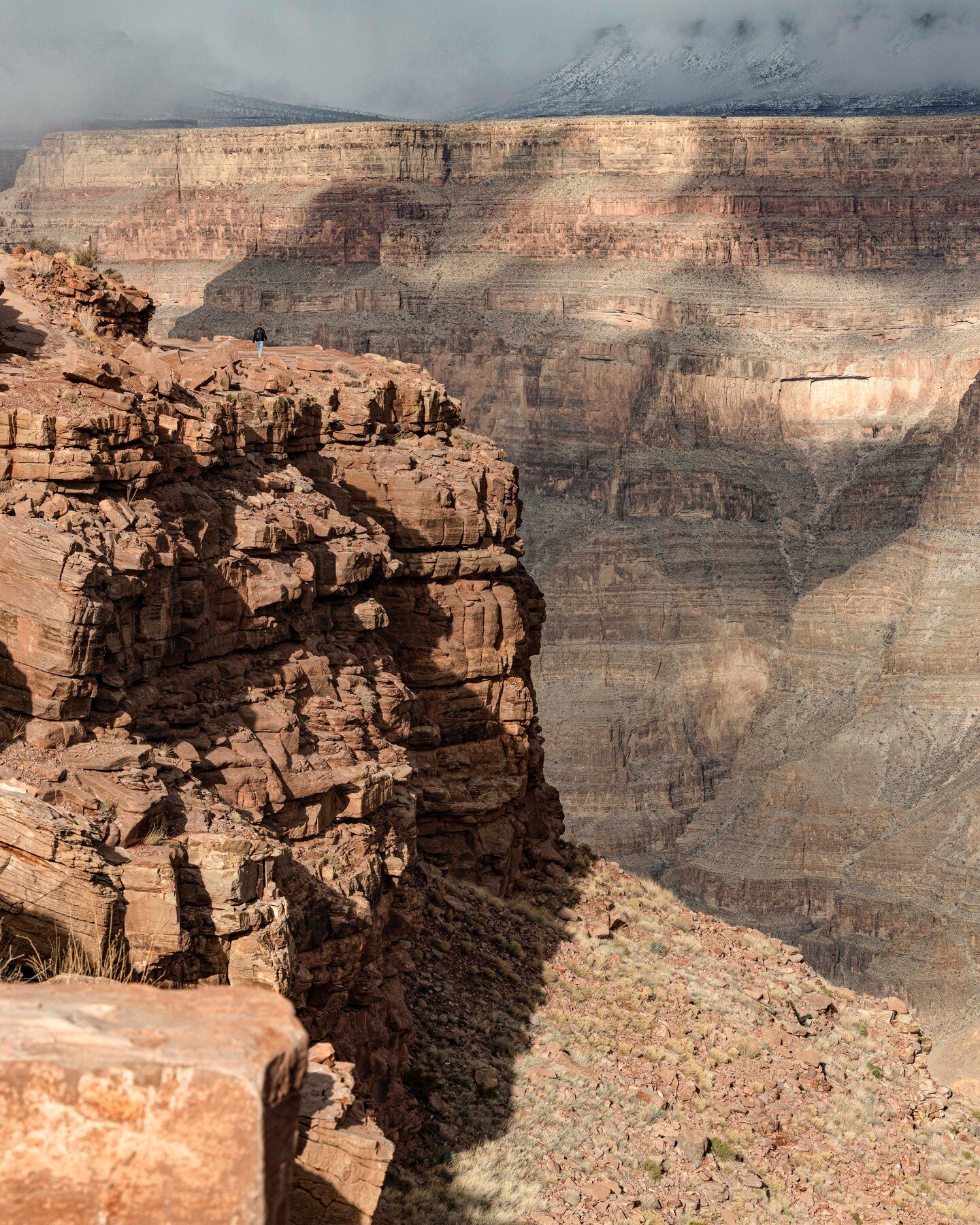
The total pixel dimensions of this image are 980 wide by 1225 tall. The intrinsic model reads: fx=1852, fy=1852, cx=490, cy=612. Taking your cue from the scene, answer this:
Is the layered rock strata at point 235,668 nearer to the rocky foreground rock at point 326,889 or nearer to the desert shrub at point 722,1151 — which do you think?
the rocky foreground rock at point 326,889

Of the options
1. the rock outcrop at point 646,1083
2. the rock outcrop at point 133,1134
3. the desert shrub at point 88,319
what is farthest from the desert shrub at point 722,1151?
the rock outcrop at point 133,1134

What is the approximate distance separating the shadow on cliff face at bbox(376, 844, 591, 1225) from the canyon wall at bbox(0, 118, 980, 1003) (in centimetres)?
10253

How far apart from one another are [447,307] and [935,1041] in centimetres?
9603

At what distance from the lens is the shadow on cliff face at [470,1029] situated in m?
20.3

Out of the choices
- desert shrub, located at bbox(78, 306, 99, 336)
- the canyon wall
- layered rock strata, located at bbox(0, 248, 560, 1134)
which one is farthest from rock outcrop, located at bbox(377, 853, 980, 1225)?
the canyon wall

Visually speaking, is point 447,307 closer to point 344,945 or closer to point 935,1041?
point 935,1041

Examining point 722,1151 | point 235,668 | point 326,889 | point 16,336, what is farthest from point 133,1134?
point 722,1151

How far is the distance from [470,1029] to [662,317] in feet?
425

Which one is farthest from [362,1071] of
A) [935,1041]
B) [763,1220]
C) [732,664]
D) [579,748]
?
[732,664]

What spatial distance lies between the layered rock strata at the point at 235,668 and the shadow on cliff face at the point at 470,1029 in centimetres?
84

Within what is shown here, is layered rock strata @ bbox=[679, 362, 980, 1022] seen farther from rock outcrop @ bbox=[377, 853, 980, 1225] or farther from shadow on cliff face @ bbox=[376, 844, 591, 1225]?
shadow on cliff face @ bbox=[376, 844, 591, 1225]

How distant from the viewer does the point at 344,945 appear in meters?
20.0

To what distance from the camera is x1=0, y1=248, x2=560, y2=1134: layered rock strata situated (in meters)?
16.7

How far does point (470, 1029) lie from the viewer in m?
25.7
